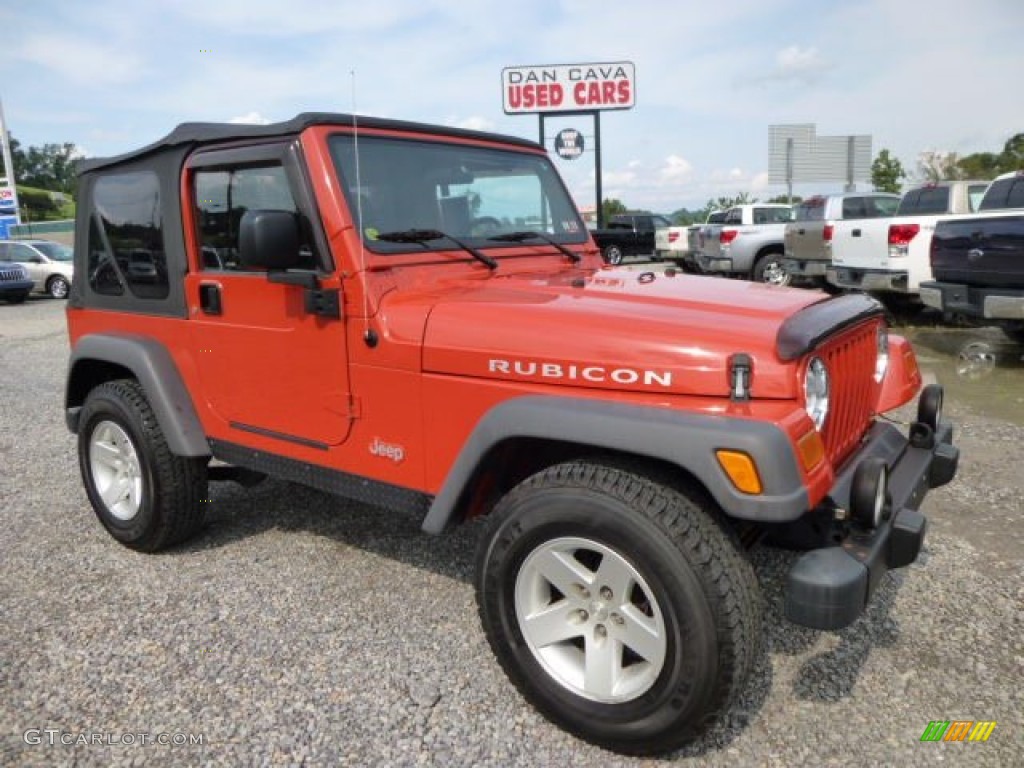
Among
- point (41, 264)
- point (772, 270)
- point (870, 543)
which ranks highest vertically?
A: point (41, 264)

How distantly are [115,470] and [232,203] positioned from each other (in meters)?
1.62

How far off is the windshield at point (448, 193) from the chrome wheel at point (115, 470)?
1.76 meters

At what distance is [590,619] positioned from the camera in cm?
229

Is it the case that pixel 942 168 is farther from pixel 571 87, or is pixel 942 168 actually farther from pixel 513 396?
pixel 513 396

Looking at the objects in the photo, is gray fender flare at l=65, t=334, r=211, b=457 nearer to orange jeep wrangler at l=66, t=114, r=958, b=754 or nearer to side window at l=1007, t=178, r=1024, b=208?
orange jeep wrangler at l=66, t=114, r=958, b=754

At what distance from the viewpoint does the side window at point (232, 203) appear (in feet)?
9.48

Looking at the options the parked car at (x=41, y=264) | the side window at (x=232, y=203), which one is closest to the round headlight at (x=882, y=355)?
the side window at (x=232, y=203)

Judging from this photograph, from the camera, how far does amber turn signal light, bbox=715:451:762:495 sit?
6.34ft

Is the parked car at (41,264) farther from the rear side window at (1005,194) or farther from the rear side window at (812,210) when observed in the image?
the rear side window at (1005,194)

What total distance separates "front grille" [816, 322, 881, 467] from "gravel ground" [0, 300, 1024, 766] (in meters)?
0.82

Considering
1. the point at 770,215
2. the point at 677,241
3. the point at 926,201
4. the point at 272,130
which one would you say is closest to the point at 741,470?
the point at 272,130

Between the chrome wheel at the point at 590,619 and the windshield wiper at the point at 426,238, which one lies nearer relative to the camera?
the chrome wheel at the point at 590,619

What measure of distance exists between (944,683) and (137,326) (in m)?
3.63

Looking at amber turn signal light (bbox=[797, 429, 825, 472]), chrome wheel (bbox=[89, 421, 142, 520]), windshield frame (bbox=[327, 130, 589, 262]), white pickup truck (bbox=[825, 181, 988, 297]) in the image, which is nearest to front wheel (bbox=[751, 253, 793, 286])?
white pickup truck (bbox=[825, 181, 988, 297])
